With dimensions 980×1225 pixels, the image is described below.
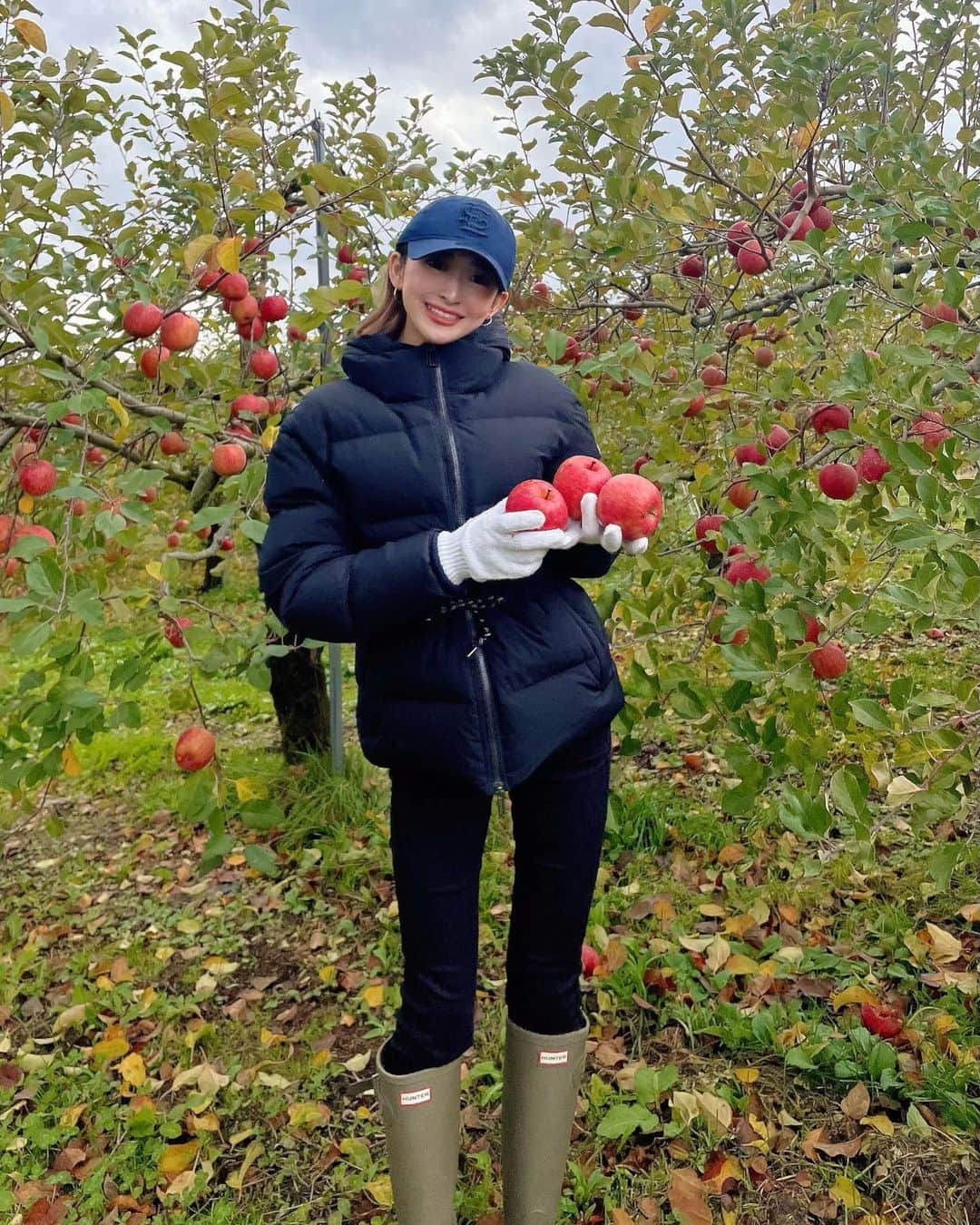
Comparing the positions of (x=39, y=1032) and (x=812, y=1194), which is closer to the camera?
(x=812, y=1194)

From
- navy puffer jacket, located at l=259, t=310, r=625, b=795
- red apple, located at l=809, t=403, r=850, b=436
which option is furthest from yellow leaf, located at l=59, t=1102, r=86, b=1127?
red apple, located at l=809, t=403, r=850, b=436

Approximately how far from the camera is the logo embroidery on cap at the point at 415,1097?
1.48 metres

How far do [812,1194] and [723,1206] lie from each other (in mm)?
175

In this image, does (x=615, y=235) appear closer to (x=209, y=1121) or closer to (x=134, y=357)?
(x=134, y=357)

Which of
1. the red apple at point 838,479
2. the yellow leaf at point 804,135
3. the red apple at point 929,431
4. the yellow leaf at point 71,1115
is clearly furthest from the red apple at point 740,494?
the yellow leaf at point 71,1115

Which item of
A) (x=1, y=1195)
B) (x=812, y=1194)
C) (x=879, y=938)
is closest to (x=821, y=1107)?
(x=812, y=1194)

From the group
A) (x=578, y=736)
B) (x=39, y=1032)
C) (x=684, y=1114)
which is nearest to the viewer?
(x=578, y=736)

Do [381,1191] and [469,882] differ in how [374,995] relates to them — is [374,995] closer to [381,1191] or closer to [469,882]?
[381,1191]

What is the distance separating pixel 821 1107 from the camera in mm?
1932

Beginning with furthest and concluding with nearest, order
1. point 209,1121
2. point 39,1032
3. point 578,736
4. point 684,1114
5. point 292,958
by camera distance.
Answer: point 292,958, point 39,1032, point 209,1121, point 684,1114, point 578,736

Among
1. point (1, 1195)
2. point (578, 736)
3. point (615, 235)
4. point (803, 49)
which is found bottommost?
point (1, 1195)

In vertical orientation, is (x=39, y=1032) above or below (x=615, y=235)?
below

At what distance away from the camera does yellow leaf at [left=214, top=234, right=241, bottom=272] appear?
177 cm

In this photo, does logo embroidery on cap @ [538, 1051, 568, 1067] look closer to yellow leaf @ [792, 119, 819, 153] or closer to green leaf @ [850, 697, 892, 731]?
green leaf @ [850, 697, 892, 731]
